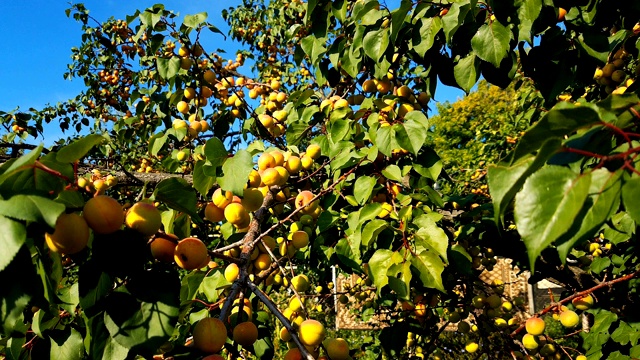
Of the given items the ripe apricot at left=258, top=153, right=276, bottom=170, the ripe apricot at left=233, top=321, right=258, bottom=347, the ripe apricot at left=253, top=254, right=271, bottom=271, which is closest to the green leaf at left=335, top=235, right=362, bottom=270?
the ripe apricot at left=253, top=254, right=271, bottom=271

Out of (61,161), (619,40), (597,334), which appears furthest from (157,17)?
(597,334)

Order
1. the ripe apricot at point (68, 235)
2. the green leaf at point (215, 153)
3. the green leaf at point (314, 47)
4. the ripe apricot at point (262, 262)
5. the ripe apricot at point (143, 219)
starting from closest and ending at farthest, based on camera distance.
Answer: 1. the ripe apricot at point (68, 235)
2. the ripe apricot at point (143, 219)
3. the green leaf at point (215, 153)
4. the ripe apricot at point (262, 262)
5. the green leaf at point (314, 47)

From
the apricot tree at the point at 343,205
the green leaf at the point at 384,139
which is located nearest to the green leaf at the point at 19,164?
the apricot tree at the point at 343,205

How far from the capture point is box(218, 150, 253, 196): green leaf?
0.90 metres

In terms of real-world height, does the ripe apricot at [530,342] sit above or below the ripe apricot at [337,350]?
above

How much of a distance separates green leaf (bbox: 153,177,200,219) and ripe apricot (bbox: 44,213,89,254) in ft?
0.55

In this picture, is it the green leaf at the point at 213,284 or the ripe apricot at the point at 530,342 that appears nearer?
the green leaf at the point at 213,284

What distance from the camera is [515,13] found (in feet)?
3.78

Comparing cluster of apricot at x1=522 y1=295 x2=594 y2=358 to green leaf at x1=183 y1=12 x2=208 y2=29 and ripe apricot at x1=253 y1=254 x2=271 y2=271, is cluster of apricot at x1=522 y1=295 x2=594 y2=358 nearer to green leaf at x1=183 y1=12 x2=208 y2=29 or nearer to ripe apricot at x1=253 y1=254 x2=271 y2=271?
ripe apricot at x1=253 y1=254 x2=271 y2=271

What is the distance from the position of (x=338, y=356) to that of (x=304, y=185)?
0.91 m

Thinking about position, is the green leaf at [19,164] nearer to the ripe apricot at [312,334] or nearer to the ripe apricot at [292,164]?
the ripe apricot at [312,334]

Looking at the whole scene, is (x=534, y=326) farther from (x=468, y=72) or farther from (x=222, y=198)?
(x=222, y=198)

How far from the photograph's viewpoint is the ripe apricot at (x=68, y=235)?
0.56 m

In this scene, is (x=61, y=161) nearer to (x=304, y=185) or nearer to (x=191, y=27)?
(x=304, y=185)
